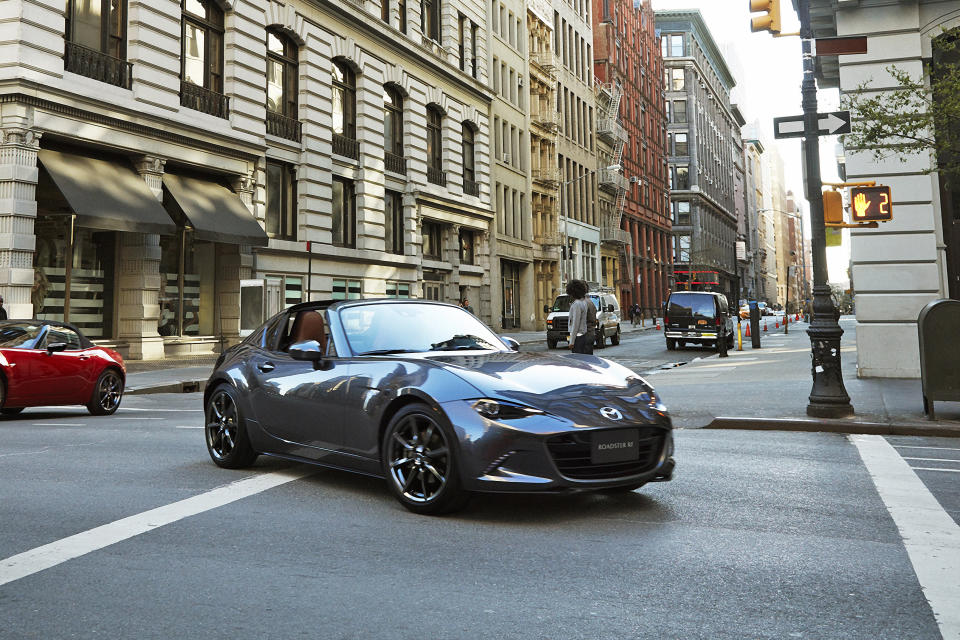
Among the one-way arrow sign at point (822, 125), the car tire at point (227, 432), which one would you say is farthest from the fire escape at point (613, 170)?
the car tire at point (227, 432)

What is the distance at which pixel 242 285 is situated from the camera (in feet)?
82.1

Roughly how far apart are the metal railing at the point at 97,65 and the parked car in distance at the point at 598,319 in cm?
1657

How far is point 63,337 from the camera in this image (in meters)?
12.8

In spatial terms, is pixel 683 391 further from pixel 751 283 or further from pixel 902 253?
pixel 751 283

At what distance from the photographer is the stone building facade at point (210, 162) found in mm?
19438

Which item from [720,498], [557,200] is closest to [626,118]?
[557,200]

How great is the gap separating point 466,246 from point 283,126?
16.4 meters

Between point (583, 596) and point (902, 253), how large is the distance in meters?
14.1

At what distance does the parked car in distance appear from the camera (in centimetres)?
3209

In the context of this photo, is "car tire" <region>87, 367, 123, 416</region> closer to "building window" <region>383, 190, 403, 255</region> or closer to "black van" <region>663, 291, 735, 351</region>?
"black van" <region>663, 291, 735, 351</region>

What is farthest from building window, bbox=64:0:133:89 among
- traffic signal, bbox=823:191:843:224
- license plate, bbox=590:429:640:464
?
license plate, bbox=590:429:640:464

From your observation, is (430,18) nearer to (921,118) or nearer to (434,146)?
(434,146)

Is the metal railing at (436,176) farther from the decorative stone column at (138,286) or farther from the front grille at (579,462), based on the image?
the front grille at (579,462)

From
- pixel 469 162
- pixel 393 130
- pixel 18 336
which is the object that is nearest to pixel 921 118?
pixel 18 336
